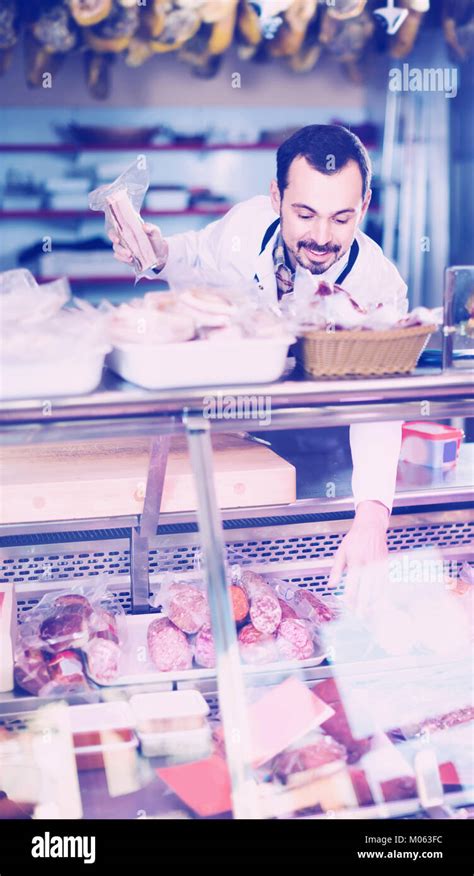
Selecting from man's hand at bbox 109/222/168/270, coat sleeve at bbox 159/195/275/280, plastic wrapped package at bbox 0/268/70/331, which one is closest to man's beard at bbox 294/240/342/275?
coat sleeve at bbox 159/195/275/280

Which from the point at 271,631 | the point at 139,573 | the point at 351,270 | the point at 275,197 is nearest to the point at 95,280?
the point at 275,197

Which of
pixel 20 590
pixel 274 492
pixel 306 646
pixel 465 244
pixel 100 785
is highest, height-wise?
pixel 465 244

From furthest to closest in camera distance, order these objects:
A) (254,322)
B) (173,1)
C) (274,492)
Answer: (173,1)
(274,492)
(254,322)

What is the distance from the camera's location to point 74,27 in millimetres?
4316

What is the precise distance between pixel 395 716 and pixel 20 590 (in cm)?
100

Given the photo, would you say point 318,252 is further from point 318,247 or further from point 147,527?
point 147,527

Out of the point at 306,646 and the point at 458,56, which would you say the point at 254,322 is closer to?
the point at 306,646

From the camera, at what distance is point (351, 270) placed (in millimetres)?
2877

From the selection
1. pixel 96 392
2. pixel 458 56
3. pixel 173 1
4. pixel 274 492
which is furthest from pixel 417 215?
pixel 96 392

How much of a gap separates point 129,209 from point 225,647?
102 cm

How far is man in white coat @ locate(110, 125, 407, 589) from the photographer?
2.37 m

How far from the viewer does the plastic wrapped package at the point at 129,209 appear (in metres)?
2.04

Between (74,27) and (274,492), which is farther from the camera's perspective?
(74,27)

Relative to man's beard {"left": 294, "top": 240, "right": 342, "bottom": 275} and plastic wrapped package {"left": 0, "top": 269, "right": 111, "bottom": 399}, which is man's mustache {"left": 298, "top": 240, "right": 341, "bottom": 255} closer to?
man's beard {"left": 294, "top": 240, "right": 342, "bottom": 275}
